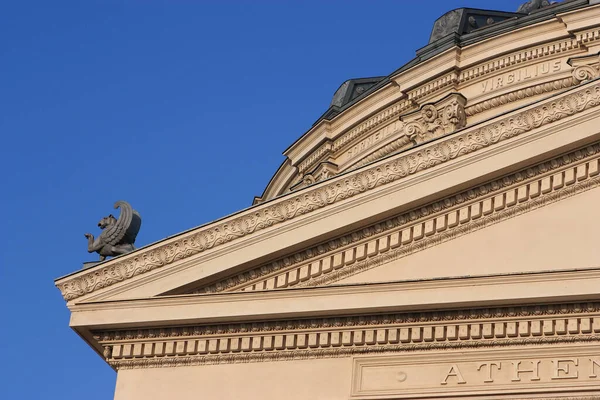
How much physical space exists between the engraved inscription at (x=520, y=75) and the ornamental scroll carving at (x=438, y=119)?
1.03m

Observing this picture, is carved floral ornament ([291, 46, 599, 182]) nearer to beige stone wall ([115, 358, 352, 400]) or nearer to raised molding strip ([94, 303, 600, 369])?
raised molding strip ([94, 303, 600, 369])

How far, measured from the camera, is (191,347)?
57.2 ft

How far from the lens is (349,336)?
1698cm

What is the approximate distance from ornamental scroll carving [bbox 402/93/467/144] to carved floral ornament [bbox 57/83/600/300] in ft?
31.9

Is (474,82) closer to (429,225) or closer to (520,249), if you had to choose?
(429,225)

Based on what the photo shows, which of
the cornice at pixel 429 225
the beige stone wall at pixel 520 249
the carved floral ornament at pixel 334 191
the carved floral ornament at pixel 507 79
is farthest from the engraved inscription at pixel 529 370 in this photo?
the carved floral ornament at pixel 507 79

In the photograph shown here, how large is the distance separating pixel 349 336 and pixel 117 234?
3.28m

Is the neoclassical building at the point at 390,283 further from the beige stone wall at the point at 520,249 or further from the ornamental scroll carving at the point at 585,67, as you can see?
the ornamental scroll carving at the point at 585,67

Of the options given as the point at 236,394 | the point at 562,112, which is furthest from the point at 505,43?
the point at 236,394

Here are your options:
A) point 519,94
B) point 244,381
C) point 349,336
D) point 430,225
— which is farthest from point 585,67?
point 244,381

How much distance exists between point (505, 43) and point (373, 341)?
1354cm

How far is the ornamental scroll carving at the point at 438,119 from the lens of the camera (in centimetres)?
2741

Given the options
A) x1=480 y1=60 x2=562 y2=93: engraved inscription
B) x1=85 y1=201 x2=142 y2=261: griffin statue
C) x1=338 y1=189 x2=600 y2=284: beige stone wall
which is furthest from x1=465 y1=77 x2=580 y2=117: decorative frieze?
x1=85 y1=201 x2=142 y2=261: griffin statue

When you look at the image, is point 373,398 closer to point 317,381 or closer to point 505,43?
point 317,381
